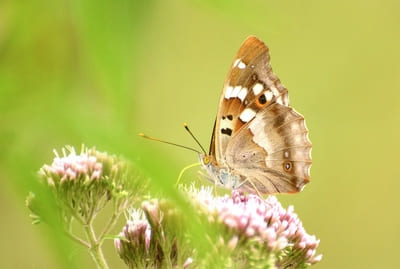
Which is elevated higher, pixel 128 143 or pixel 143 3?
pixel 143 3

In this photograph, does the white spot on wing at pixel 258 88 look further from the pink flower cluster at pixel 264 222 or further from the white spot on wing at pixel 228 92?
the pink flower cluster at pixel 264 222

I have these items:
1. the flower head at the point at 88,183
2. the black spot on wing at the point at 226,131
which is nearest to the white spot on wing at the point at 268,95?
the black spot on wing at the point at 226,131

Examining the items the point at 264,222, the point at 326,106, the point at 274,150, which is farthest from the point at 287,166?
the point at 326,106

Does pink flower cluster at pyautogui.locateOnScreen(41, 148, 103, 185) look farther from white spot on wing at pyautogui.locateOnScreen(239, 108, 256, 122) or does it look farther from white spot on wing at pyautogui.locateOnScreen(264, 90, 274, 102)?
white spot on wing at pyautogui.locateOnScreen(264, 90, 274, 102)

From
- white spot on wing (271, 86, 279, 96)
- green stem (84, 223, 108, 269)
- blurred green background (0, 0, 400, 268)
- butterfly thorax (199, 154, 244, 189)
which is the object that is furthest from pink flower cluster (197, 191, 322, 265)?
blurred green background (0, 0, 400, 268)

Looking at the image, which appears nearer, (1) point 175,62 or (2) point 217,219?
(2) point 217,219

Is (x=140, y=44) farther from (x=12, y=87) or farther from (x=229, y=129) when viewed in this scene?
(x=229, y=129)

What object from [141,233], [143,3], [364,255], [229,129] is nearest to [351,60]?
[364,255]
